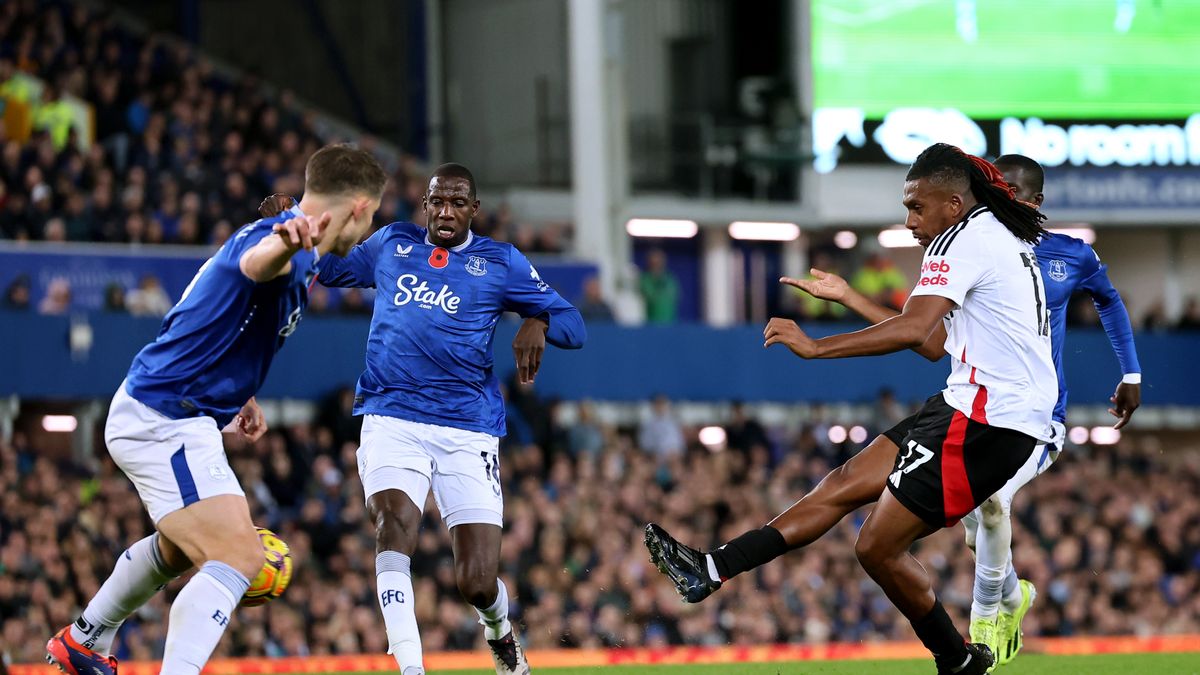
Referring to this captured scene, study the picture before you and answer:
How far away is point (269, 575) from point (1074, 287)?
4.78 metres

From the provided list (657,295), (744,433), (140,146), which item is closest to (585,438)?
(744,433)

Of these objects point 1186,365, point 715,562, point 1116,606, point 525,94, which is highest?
point 525,94

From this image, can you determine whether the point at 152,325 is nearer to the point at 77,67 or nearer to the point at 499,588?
the point at 77,67

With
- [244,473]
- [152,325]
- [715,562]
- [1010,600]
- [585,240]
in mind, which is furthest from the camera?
[585,240]

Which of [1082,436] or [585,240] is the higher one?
[585,240]

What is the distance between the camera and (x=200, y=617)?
253 inches

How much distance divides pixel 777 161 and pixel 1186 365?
7080 millimetres

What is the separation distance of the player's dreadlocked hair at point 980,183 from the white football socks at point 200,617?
3.53m

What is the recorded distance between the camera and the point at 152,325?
17.9m

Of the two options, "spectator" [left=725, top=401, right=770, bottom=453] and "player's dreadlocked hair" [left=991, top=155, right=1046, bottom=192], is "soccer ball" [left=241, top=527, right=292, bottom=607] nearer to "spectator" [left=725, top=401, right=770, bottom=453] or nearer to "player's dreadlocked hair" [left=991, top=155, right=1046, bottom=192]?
"player's dreadlocked hair" [left=991, top=155, right=1046, bottom=192]

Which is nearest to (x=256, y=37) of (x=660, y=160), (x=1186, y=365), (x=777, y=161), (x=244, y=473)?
(x=660, y=160)

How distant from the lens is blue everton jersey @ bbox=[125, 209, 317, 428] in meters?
6.75

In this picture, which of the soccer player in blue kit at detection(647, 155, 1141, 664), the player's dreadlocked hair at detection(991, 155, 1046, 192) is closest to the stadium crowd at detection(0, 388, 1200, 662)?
the soccer player in blue kit at detection(647, 155, 1141, 664)

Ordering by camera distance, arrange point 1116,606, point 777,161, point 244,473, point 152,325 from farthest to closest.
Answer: point 777,161, point 1116,606, point 152,325, point 244,473
